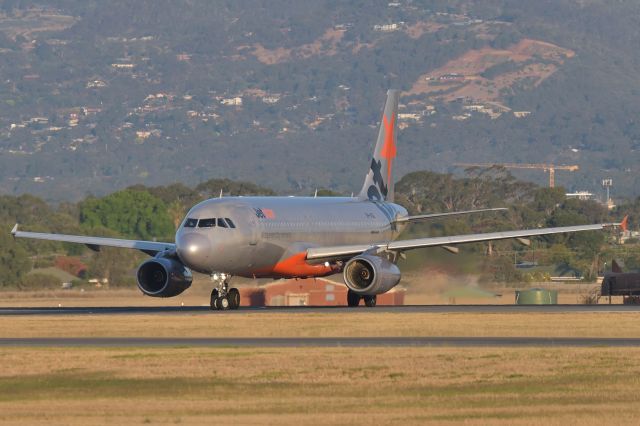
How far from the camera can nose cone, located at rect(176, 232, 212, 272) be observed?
60281mm

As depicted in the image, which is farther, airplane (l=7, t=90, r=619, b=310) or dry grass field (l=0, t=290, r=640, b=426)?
airplane (l=7, t=90, r=619, b=310)

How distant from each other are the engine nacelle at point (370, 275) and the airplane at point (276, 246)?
36mm

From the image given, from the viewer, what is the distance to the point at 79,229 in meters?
164

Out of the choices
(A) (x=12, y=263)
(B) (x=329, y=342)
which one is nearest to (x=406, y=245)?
(B) (x=329, y=342)

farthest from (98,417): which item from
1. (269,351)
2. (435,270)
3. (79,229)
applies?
(79,229)

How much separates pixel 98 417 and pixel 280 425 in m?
3.31

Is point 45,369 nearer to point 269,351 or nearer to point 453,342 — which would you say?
point 269,351

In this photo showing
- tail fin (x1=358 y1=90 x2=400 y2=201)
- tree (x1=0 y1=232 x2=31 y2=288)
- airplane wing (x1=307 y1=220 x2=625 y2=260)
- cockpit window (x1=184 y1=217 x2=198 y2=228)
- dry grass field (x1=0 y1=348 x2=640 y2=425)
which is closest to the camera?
dry grass field (x1=0 y1=348 x2=640 y2=425)

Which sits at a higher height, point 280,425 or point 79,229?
point 79,229

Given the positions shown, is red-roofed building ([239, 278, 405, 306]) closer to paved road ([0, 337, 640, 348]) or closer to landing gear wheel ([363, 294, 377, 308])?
landing gear wheel ([363, 294, 377, 308])

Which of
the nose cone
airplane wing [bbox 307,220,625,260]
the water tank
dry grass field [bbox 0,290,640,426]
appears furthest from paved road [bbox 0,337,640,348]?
the water tank

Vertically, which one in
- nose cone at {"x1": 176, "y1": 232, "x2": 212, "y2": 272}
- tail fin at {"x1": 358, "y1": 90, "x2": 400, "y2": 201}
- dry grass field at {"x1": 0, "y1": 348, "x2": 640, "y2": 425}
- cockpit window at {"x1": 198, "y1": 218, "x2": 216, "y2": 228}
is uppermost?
tail fin at {"x1": 358, "y1": 90, "x2": 400, "y2": 201}

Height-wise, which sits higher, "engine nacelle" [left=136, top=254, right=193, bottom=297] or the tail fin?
the tail fin

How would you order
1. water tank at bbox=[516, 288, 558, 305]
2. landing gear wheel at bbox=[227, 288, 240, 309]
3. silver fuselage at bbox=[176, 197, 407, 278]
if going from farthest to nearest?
water tank at bbox=[516, 288, 558, 305] → landing gear wheel at bbox=[227, 288, 240, 309] → silver fuselage at bbox=[176, 197, 407, 278]
